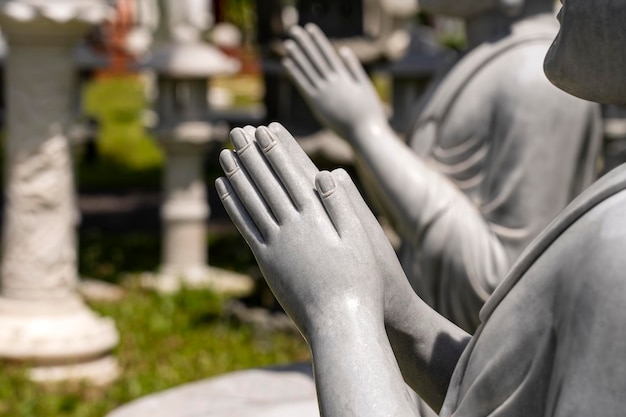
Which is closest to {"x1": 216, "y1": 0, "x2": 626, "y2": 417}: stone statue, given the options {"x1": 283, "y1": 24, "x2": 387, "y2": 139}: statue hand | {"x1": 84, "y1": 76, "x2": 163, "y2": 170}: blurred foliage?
{"x1": 283, "y1": 24, "x2": 387, "y2": 139}: statue hand

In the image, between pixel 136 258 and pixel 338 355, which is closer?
pixel 338 355

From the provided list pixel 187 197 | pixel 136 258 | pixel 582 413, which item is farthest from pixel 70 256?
pixel 582 413

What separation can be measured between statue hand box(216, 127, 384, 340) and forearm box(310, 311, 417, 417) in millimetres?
20

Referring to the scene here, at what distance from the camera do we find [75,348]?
234 inches

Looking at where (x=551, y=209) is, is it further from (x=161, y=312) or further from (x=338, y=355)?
(x=161, y=312)

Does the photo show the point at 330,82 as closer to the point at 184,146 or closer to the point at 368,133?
the point at 368,133

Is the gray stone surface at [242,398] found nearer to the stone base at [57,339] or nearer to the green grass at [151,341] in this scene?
the green grass at [151,341]

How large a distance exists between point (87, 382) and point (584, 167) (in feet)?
11.6

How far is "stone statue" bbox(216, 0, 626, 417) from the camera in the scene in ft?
5.04

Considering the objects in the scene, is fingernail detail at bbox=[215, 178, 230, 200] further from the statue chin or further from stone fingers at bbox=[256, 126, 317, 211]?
the statue chin

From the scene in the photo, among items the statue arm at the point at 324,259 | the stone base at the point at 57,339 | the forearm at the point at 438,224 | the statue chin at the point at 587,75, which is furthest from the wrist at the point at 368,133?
the stone base at the point at 57,339

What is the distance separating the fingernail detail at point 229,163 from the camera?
1840 millimetres

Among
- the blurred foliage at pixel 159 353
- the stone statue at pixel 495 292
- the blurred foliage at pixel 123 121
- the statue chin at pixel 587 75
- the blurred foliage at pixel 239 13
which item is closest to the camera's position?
the stone statue at pixel 495 292

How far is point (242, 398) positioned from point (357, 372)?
1.86 meters
